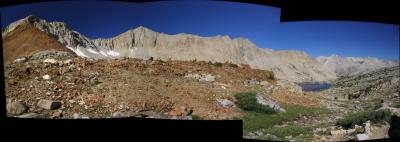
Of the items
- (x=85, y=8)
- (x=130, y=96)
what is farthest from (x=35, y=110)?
(x=85, y=8)

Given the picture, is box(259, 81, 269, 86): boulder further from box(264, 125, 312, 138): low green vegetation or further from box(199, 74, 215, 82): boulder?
box(264, 125, 312, 138): low green vegetation

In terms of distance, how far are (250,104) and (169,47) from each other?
131 ft

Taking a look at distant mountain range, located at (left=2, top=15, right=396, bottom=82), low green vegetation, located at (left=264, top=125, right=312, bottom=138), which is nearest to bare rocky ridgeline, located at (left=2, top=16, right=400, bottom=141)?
low green vegetation, located at (left=264, top=125, right=312, bottom=138)

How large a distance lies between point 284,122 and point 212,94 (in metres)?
4.28

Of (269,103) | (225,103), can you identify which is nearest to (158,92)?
(225,103)

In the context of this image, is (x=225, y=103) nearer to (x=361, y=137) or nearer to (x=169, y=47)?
(x=361, y=137)

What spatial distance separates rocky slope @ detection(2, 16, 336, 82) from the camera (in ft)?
138

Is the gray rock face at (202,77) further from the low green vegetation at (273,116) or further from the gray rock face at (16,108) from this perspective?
the gray rock face at (16,108)

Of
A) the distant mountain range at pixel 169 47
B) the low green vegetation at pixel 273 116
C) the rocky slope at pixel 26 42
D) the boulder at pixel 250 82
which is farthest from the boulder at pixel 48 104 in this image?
the distant mountain range at pixel 169 47

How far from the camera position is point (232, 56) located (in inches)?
2458

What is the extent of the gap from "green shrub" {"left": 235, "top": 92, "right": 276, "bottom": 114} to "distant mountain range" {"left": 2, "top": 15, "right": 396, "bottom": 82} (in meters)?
16.9

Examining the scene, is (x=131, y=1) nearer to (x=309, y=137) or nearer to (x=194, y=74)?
(x=309, y=137)

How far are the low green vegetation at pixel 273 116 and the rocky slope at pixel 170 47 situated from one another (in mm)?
23245

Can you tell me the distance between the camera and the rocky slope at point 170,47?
42000mm
